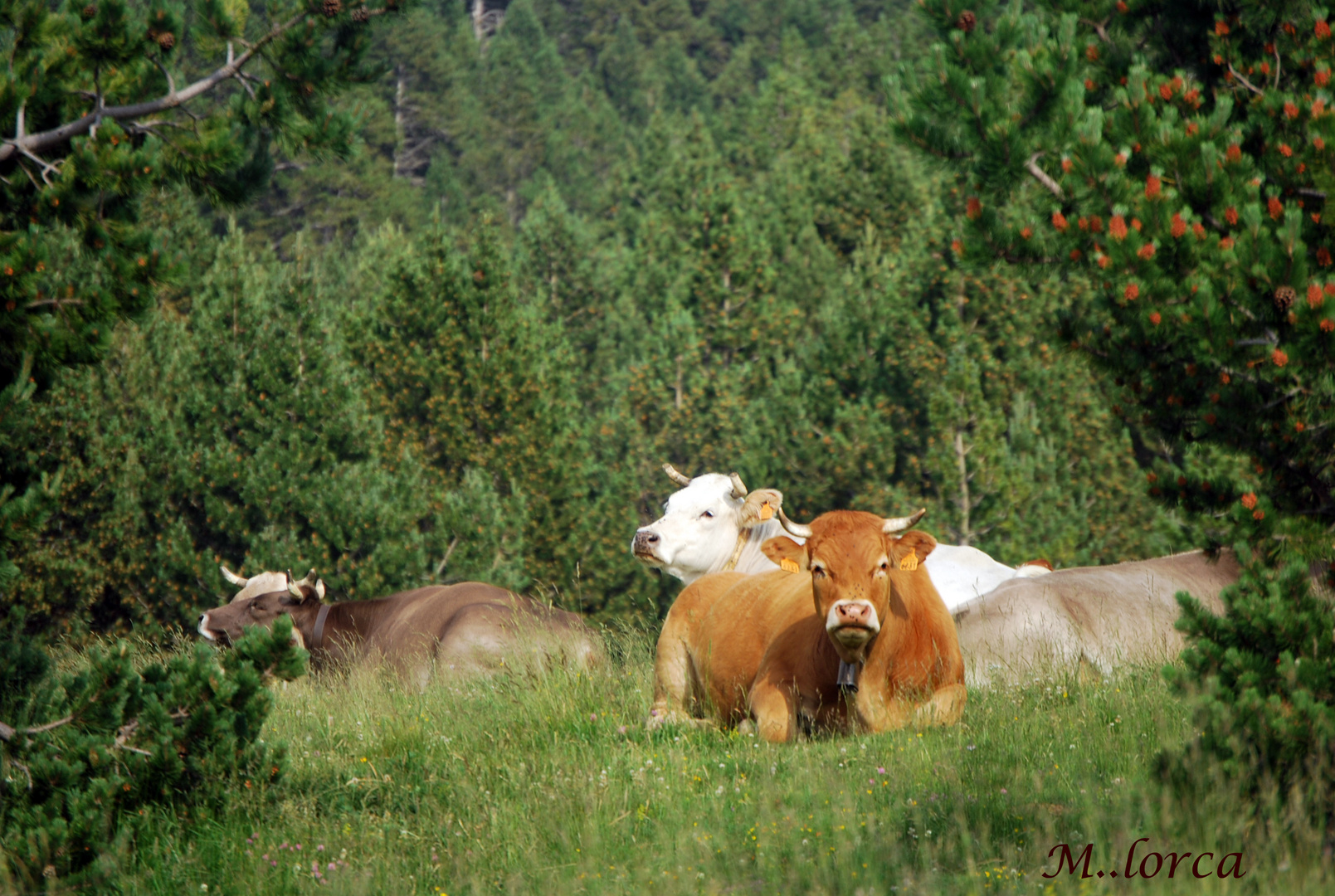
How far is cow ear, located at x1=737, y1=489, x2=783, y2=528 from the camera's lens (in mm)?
8516

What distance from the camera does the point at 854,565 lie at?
18.9 feet

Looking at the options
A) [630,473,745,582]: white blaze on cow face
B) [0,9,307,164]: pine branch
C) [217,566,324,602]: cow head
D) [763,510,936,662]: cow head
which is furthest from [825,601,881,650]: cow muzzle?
[217,566,324,602]: cow head

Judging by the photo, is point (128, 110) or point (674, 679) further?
point (674, 679)

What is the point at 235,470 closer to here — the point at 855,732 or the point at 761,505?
the point at 761,505

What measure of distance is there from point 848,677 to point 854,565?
582 mm

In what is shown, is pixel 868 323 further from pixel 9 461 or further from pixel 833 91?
pixel 833 91

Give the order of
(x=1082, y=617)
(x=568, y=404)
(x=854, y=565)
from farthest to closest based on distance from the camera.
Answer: (x=568, y=404) → (x=1082, y=617) → (x=854, y=565)

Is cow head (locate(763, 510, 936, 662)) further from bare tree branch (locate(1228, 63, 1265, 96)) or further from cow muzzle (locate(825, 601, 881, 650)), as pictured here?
bare tree branch (locate(1228, 63, 1265, 96))

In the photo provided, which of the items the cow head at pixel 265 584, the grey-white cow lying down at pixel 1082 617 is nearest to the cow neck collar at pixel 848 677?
the grey-white cow lying down at pixel 1082 617

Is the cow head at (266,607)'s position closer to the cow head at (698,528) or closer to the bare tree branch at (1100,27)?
the cow head at (698,528)

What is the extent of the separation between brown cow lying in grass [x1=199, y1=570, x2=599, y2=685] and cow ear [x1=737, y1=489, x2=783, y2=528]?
58.0 inches

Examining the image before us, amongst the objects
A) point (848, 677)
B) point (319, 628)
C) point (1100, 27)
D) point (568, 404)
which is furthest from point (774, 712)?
point (568, 404)

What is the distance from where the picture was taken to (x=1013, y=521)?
1995cm

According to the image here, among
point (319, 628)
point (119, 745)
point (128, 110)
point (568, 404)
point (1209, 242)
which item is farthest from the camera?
point (568, 404)
